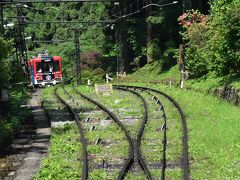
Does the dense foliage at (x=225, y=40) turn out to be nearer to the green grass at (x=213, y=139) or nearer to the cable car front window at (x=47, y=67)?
the green grass at (x=213, y=139)

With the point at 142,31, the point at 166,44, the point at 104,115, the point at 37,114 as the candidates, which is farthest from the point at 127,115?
the point at 142,31

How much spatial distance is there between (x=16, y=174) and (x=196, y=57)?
26.1 metres

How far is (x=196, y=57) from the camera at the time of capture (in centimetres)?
3538

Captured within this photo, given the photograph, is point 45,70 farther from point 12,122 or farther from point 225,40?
point 12,122

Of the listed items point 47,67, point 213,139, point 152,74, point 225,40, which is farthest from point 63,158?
point 152,74

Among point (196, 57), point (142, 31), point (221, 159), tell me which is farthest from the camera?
point (142, 31)

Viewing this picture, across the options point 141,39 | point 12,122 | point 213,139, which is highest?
point 141,39

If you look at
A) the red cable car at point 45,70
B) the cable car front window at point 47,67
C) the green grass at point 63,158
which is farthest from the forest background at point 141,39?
the green grass at point 63,158

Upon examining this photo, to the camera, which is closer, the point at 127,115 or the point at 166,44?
the point at 127,115

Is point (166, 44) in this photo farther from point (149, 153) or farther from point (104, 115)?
point (149, 153)

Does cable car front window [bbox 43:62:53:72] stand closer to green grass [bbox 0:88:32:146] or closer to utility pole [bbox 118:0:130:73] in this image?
utility pole [bbox 118:0:130:73]

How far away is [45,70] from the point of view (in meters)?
48.5

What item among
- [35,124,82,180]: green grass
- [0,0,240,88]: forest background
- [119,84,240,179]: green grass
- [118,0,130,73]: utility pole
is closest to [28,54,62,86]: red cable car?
[0,0,240,88]: forest background

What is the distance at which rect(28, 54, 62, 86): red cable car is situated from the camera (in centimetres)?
4803
